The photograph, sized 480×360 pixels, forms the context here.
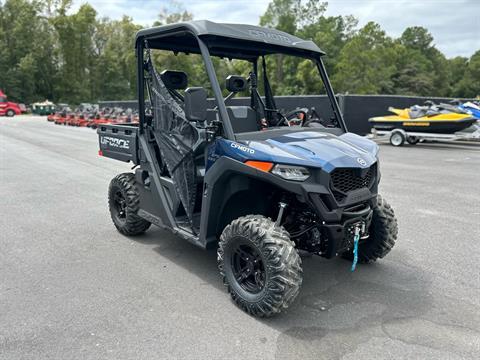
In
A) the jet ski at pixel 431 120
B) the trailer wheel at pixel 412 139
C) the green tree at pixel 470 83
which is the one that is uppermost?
the green tree at pixel 470 83

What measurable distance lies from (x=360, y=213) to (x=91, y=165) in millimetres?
8788

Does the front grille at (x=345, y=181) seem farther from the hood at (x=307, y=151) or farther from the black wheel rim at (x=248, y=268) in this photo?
the black wheel rim at (x=248, y=268)

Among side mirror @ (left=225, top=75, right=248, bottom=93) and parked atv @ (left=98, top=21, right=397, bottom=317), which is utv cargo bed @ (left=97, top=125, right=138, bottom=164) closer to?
parked atv @ (left=98, top=21, right=397, bottom=317)

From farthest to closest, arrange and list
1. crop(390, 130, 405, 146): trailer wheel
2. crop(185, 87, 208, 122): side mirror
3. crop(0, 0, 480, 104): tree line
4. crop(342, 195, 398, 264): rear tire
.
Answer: crop(0, 0, 480, 104): tree line, crop(390, 130, 405, 146): trailer wheel, crop(342, 195, 398, 264): rear tire, crop(185, 87, 208, 122): side mirror

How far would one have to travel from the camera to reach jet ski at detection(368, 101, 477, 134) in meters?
13.8

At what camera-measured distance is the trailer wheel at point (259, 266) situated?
299 cm

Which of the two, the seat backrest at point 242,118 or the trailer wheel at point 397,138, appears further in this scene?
the trailer wheel at point 397,138

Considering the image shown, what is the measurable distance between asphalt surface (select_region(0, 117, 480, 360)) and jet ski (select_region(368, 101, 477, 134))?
896 centimetres

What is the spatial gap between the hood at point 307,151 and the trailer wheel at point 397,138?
41.5ft

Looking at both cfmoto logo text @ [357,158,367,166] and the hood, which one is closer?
the hood

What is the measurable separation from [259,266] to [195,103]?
147cm

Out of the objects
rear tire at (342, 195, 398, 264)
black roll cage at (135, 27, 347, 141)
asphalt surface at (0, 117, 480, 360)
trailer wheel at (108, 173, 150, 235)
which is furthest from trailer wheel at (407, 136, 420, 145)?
trailer wheel at (108, 173, 150, 235)

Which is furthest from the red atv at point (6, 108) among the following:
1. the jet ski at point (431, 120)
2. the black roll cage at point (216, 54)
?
the black roll cage at point (216, 54)

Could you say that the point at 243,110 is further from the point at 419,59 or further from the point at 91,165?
the point at 419,59
